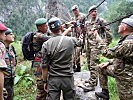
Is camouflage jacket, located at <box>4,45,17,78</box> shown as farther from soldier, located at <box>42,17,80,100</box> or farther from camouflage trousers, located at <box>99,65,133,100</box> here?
camouflage trousers, located at <box>99,65,133,100</box>

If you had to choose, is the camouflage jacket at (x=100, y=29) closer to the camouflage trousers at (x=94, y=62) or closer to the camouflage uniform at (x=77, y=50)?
the camouflage trousers at (x=94, y=62)

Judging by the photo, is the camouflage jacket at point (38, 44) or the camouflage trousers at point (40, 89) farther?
the camouflage trousers at point (40, 89)

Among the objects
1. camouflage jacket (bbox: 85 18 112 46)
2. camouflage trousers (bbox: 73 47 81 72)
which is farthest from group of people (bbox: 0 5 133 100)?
camouflage trousers (bbox: 73 47 81 72)

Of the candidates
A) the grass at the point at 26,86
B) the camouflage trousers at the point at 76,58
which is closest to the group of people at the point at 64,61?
the grass at the point at 26,86

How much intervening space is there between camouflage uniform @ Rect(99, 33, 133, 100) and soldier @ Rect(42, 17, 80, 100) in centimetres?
65

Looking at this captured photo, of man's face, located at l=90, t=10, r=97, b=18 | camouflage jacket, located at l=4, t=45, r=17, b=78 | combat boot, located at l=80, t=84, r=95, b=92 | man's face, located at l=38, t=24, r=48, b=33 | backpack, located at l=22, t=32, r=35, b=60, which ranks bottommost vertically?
combat boot, located at l=80, t=84, r=95, b=92

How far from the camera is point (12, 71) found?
4.60 metres

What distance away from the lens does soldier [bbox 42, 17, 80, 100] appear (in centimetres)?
425

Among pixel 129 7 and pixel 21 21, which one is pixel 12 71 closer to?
pixel 129 7

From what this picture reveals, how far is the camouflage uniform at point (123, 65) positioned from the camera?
3.93 metres

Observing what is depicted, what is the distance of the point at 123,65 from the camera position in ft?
13.6

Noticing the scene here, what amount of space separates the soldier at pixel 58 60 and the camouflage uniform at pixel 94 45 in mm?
1263

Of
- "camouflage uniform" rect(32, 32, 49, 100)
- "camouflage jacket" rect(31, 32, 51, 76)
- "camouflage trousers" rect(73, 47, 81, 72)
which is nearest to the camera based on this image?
"camouflage jacket" rect(31, 32, 51, 76)

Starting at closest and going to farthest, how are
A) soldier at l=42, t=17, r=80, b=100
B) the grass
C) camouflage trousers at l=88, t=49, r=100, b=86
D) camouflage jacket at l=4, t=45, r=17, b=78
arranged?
soldier at l=42, t=17, r=80, b=100
camouflage jacket at l=4, t=45, r=17, b=78
camouflage trousers at l=88, t=49, r=100, b=86
the grass
